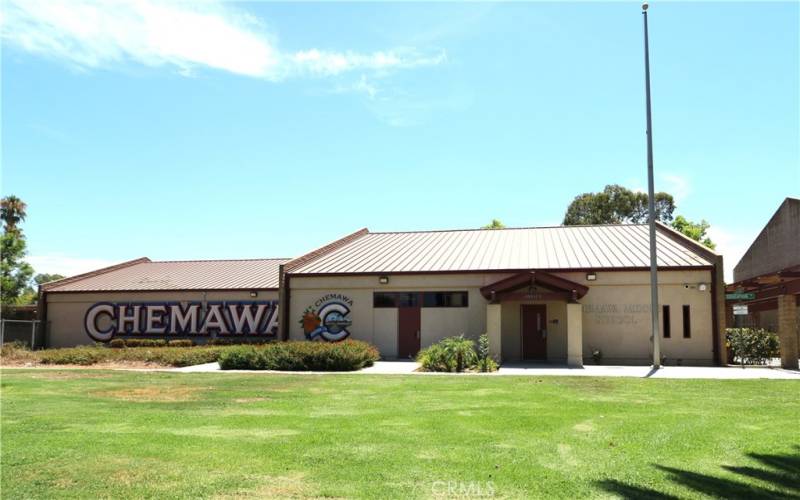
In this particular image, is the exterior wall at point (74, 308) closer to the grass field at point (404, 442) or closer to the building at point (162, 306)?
the building at point (162, 306)

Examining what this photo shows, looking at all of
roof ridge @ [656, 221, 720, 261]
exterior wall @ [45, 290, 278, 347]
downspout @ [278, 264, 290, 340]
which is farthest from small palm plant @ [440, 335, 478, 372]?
exterior wall @ [45, 290, 278, 347]

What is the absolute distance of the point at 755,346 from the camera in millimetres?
26469

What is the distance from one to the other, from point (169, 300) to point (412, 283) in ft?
49.9

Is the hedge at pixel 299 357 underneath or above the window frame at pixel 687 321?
underneath

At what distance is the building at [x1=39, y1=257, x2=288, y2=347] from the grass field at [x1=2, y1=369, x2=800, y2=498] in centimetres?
1887

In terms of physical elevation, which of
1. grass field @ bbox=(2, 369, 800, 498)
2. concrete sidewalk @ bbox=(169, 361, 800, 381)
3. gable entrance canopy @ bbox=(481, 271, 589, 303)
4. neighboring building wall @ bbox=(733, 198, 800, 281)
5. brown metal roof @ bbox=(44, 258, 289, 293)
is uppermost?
neighboring building wall @ bbox=(733, 198, 800, 281)

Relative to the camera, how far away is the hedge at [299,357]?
76.9ft

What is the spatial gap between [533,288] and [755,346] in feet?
31.0

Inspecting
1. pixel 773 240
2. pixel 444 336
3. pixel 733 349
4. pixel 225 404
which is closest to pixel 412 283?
pixel 444 336

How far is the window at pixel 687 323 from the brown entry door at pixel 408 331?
11.6m

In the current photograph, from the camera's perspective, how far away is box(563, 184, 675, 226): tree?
7200cm

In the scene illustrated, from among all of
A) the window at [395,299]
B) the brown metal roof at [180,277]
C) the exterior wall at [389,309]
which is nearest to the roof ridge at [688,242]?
the exterior wall at [389,309]

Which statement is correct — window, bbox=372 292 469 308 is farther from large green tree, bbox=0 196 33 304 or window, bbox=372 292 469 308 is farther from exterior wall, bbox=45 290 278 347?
large green tree, bbox=0 196 33 304

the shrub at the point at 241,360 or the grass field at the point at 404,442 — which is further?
the shrub at the point at 241,360
